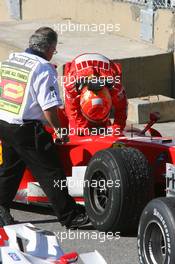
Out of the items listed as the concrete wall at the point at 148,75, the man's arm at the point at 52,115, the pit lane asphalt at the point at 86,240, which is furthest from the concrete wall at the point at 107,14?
the man's arm at the point at 52,115

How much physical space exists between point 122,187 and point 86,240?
1.90ft

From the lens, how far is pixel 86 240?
6.68 m

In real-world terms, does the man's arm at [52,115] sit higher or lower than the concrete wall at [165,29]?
lower

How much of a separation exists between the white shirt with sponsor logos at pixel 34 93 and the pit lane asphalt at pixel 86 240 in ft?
3.08

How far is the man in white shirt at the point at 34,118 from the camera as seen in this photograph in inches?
258

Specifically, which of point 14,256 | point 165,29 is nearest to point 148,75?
point 165,29

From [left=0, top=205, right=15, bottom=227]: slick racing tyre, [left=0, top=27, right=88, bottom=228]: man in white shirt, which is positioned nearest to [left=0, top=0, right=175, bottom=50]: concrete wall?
[left=0, top=27, right=88, bottom=228]: man in white shirt

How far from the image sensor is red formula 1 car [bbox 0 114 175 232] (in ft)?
21.1

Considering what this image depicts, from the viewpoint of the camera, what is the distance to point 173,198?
5762mm

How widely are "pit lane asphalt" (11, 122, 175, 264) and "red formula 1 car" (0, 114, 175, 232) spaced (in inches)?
3.8

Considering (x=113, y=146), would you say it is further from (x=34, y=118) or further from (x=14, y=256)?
(x=14, y=256)

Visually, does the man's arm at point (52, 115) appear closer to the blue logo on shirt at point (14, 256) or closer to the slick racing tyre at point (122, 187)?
the slick racing tyre at point (122, 187)

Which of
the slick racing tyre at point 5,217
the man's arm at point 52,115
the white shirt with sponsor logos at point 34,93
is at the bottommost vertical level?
the slick racing tyre at point 5,217

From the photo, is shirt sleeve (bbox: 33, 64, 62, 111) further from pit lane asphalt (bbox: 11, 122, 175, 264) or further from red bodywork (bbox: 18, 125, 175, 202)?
pit lane asphalt (bbox: 11, 122, 175, 264)
